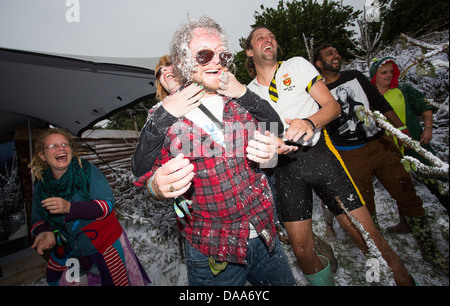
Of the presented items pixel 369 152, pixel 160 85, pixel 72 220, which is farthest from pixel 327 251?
pixel 72 220

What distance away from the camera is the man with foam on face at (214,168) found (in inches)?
48.6

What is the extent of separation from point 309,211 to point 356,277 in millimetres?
1539

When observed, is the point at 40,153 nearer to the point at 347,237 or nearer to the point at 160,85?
the point at 160,85

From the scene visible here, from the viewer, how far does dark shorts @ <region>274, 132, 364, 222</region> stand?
5.66ft

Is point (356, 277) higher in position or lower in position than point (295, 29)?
lower

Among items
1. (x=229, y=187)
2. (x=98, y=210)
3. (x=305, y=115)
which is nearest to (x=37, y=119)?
(x=98, y=210)

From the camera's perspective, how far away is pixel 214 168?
1.28 m

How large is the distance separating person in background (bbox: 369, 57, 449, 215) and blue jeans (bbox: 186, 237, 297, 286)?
1.91 m

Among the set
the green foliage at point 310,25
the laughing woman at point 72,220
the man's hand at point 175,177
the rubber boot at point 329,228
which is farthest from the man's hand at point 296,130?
the green foliage at point 310,25

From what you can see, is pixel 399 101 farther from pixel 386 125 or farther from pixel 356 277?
pixel 356 277

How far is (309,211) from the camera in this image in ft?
6.19

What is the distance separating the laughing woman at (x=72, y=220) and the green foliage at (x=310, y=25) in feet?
30.9

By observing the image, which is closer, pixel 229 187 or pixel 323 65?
pixel 229 187

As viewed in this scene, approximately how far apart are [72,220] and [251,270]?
207cm
